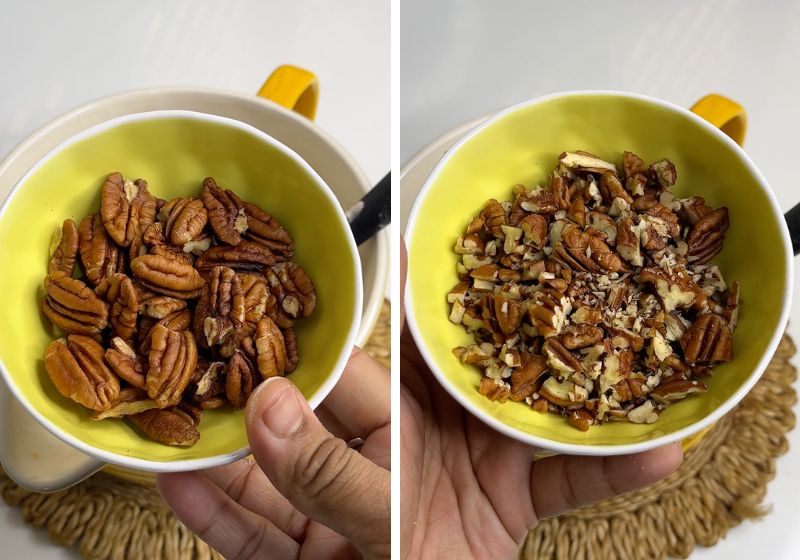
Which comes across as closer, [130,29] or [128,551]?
[128,551]

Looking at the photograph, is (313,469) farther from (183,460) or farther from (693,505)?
(693,505)

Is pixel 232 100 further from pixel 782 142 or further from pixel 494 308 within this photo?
pixel 782 142

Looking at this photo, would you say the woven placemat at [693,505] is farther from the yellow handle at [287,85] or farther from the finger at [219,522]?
the yellow handle at [287,85]

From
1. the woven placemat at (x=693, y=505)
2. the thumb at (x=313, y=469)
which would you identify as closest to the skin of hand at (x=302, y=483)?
the thumb at (x=313, y=469)

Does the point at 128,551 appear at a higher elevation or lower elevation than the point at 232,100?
lower

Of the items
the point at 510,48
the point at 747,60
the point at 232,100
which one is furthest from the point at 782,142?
the point at 232,100

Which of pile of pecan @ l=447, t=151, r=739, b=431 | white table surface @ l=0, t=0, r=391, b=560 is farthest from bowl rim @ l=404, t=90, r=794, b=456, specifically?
white table surface @ l=0, t=0, r=391, b=560

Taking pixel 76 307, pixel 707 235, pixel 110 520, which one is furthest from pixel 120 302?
pixel 707 235
